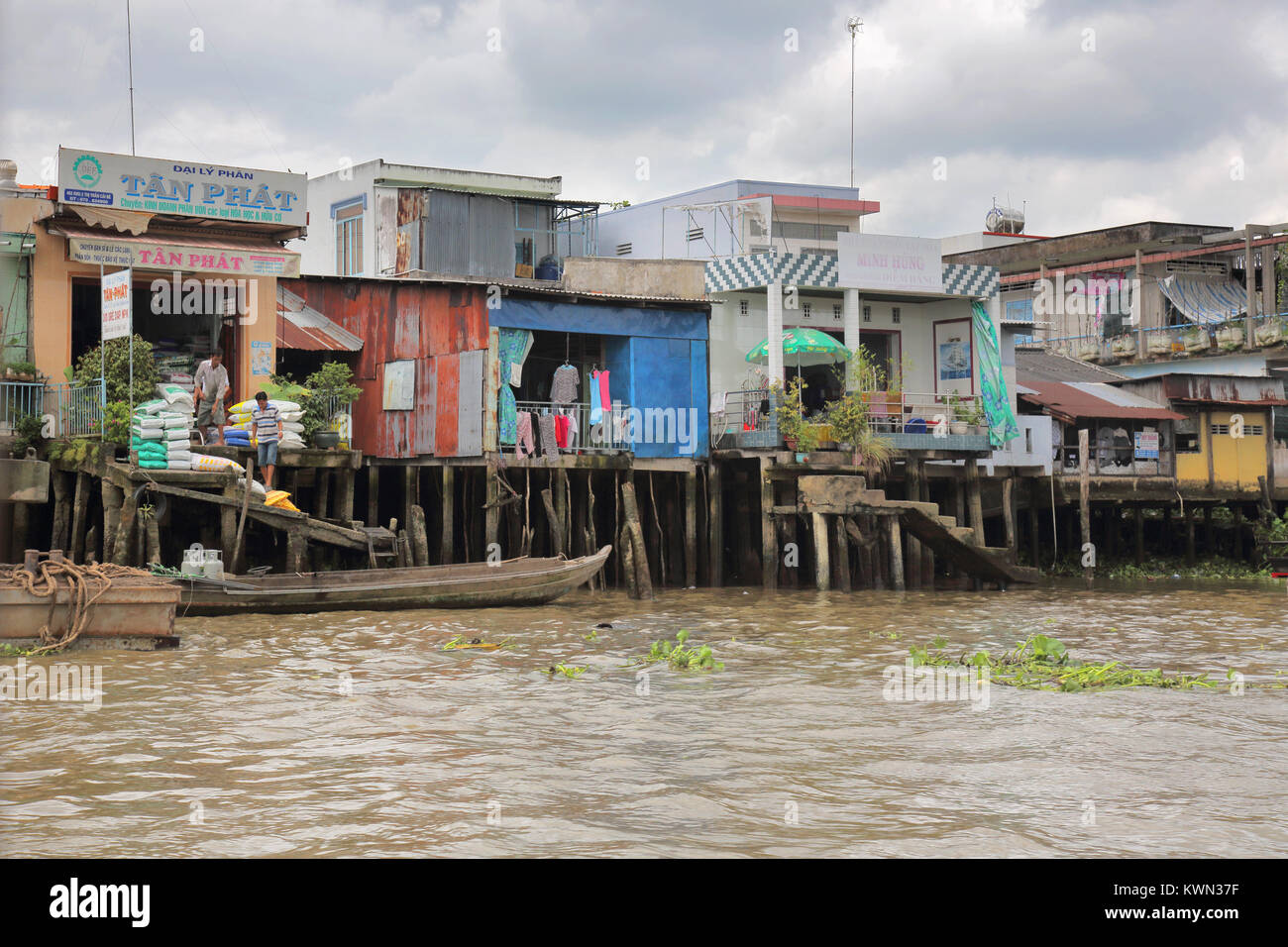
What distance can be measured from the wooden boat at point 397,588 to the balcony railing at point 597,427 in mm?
3745

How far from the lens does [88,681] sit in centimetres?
1125

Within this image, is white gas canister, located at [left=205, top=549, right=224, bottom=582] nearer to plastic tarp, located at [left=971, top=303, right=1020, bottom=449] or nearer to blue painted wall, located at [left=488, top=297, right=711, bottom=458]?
blue painted wall, located at [left=488, top=297, right=711, bottom=458]

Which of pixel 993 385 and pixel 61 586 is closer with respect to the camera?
pixel 61 586

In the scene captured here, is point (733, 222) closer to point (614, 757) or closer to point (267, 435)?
point (267, 435)

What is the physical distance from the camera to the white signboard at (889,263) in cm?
2464

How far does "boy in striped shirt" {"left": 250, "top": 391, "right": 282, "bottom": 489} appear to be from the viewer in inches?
741

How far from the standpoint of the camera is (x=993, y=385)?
2638 centimetres

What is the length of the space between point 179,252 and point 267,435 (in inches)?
140

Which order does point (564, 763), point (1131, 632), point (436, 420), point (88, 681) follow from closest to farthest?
point (564, 763) < point (88, 681) < point (1131, 632) < point (436, 420)

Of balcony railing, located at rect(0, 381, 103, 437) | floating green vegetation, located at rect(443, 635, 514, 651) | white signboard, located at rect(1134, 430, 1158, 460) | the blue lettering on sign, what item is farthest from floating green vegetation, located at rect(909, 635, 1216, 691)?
white signboard, located at rect(1134, 430, 1158, 460)

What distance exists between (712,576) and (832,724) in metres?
13.2

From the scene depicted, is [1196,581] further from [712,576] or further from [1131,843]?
[1131,843]

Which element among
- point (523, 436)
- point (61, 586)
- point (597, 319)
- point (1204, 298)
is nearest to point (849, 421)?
point (597, 319)
